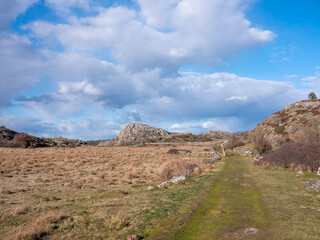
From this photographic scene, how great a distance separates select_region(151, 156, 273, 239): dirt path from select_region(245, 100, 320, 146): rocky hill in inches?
1414

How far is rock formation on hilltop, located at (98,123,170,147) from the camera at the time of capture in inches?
5281

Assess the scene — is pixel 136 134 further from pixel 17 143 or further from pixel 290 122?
pixel 290 122

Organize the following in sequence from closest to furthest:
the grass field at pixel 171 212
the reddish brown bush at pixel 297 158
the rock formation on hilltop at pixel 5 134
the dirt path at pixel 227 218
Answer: the dirt path at pixel 227 218 → the grass field at pixel 171 212 → the reddish brown bush at pixel 297 158 → the rock formation on hilltop at pixel 5 134

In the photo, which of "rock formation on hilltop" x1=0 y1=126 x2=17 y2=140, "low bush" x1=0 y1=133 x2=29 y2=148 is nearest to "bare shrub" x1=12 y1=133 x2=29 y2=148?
"low bush" x1=0 y1=133 x2=29 y2=148

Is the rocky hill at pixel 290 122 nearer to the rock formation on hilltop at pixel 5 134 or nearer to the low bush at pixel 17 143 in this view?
the low bush at pixel 17 143

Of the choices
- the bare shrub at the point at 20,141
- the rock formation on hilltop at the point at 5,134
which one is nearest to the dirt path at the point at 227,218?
the bare shrub at the point at 20,141

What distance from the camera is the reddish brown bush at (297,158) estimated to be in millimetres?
21375

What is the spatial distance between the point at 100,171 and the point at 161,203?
1770 centimetres

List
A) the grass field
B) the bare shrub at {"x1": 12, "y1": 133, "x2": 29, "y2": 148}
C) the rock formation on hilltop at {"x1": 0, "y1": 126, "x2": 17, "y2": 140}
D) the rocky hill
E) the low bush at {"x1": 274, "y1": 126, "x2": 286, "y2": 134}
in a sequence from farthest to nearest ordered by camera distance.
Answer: the rock formation on hilltop at {"x1": 0, "y1": 126, "x2": 17, "y2": 140}, the bare shrub at {"x1": 12, "y1": 133, "x2": 29, "y2": 148}, the low bush at {"x1": 274, "y1": 126, "x2": 286, "y2": 134}, the rocky hill, the grass field

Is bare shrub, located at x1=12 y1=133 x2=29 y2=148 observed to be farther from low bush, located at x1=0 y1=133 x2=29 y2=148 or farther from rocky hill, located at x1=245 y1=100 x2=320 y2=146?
rocky hill, located at x1=245 y1=100 x2=320 y2=146

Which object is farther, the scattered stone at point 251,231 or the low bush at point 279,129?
the low bush at point 279,129

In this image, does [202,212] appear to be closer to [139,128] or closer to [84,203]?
[84,203]

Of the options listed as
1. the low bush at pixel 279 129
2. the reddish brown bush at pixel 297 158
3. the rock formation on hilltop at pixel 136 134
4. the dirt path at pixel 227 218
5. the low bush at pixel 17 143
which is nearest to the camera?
the dirt path at pixel 227 218

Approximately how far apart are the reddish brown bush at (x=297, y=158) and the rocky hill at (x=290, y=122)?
2154 centimetres
